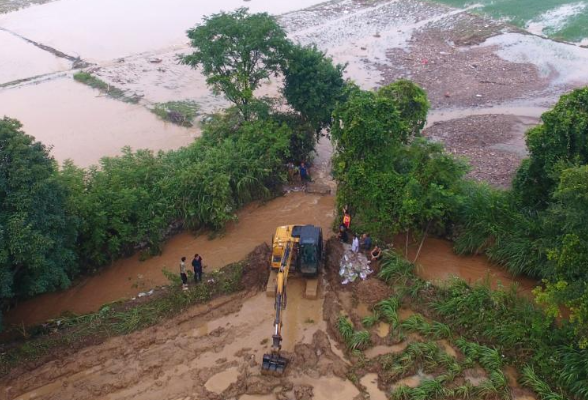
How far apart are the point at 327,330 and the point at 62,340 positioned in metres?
6.98

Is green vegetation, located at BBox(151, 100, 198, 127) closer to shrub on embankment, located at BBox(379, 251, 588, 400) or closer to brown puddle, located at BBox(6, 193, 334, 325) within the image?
brown puddle, located at BBox(6, 193, 334, 325)

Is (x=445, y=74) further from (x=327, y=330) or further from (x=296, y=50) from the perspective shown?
(x=327, y=330)

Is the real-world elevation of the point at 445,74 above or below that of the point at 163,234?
above

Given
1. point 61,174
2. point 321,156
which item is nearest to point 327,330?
point 61,174

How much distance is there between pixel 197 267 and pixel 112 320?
2.70 m

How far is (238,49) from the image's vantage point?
2019 cm

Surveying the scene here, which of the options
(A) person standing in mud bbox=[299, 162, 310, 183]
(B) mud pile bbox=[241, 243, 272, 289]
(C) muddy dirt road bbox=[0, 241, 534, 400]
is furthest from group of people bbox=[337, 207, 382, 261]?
(A) person standing in mud bbox=[299, 162, 310, 183]

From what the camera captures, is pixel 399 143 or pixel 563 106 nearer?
pixel 563 106

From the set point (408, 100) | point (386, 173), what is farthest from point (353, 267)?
point (408, 100)

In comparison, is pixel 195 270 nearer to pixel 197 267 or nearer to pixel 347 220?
pixel 197 267

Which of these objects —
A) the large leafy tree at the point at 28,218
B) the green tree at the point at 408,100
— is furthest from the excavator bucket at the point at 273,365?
the green tree at the point at 408,100

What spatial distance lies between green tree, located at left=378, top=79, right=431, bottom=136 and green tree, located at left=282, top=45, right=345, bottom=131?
3851 mm

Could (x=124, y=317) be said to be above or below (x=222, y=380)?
above

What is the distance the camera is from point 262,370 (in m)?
12.1
